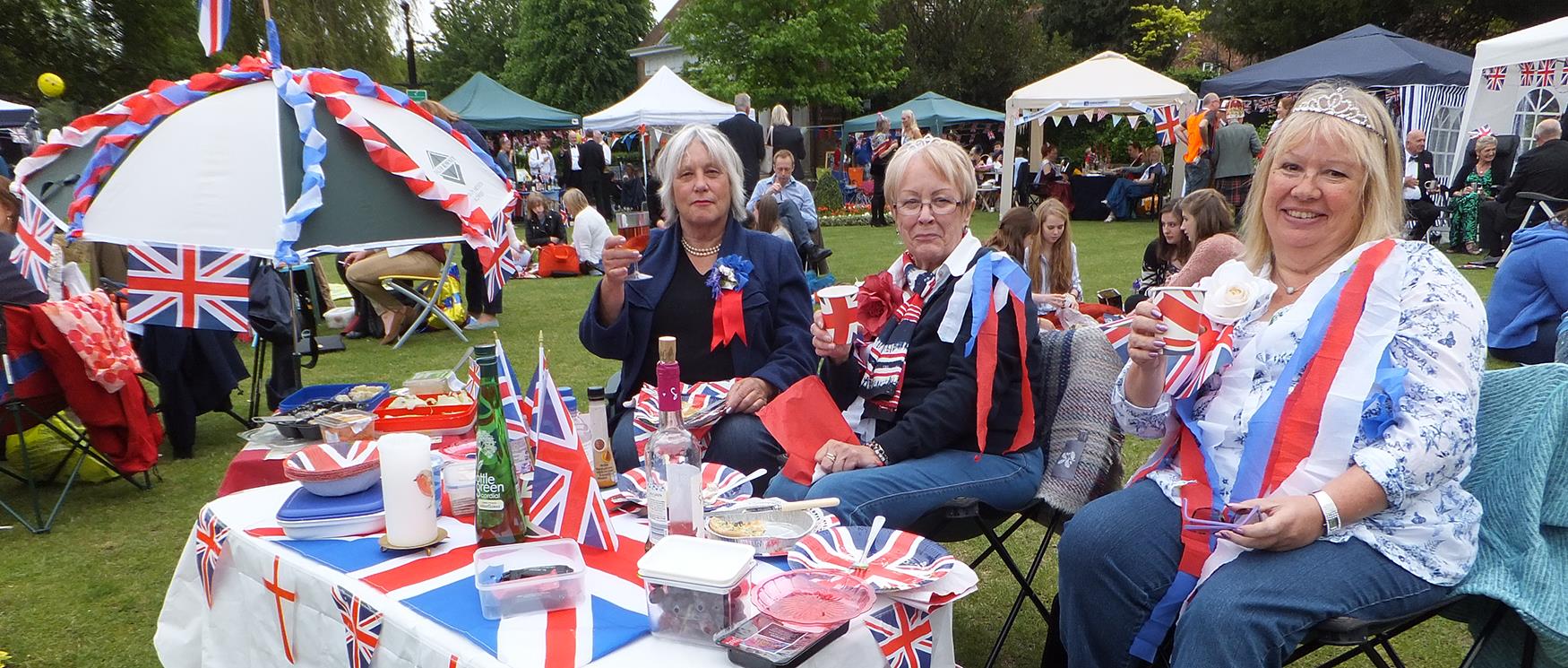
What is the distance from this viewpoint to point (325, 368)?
6633 mm

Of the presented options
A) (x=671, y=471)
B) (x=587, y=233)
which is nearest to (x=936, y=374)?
(x=671, y=471)

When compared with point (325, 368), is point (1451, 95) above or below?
above

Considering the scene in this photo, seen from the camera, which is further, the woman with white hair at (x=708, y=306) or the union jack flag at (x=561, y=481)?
the woman with white hair at (x=708, y=306)

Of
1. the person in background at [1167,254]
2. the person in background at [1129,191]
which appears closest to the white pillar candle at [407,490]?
the person in background at [1167,254]

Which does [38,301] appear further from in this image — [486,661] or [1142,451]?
[1142,451]

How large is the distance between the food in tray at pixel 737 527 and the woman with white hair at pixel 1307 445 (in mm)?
722

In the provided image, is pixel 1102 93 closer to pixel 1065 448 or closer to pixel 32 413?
pixel 1065 448

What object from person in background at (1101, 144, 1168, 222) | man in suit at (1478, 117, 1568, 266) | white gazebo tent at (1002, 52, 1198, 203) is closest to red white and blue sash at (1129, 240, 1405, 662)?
man in suit at (1478, 117, 1568, 266)

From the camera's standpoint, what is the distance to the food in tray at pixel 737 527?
1.81m

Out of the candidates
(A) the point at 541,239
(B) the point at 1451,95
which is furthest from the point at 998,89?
(A) the point at 541,239

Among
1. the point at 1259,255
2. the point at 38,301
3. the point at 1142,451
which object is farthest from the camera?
the point at 1142,451

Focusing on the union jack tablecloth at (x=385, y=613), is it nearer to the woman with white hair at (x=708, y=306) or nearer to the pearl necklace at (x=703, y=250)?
the woman with white hair at (x=708, y=306)

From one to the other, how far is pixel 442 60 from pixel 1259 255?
56683mm

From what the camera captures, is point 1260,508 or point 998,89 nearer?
point 1260,508
